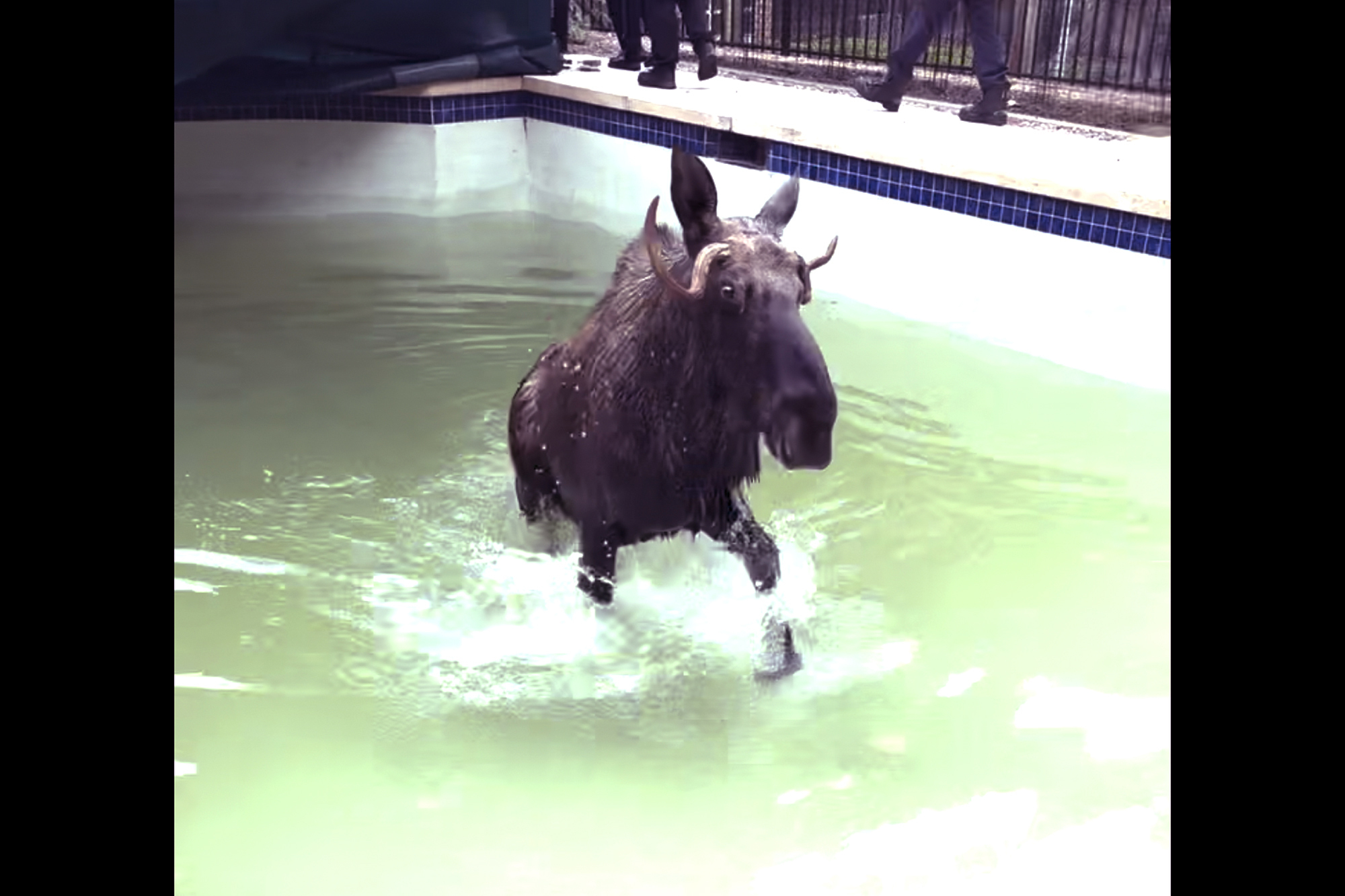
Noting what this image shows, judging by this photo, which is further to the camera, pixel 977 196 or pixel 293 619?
pixel 977 196

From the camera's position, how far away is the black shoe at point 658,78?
1017cm

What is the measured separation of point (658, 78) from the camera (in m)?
10.2

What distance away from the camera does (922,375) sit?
6.94 m

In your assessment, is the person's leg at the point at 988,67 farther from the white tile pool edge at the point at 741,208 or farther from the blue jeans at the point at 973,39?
the white tile pool edge at the point at 741,208

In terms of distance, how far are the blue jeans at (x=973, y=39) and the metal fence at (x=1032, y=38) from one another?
0.32m

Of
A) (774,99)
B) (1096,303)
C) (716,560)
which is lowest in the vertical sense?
(716,560)

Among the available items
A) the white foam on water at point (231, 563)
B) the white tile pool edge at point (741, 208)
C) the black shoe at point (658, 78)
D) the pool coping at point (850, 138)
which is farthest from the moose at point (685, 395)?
the black shoe at point (658, 78)

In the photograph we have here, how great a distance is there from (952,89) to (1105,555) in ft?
22.9

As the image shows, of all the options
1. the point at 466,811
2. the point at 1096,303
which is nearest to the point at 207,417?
the point at 466,811

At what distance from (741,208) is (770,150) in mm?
484

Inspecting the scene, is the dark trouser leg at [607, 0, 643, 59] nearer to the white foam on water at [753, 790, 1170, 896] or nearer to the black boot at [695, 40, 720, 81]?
the black boot at [695, 40, 720, 81]

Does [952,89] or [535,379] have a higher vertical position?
[952,89]

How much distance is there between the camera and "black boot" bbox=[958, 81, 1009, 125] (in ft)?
30.3

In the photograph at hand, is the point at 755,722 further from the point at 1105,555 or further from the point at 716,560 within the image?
the point at 1105,555
